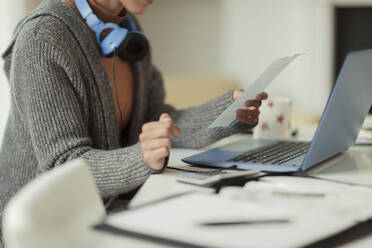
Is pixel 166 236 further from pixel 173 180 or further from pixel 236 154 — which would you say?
pixel 236 154

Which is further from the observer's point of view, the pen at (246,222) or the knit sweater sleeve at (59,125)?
the knit sweater sleeve at (59,125)

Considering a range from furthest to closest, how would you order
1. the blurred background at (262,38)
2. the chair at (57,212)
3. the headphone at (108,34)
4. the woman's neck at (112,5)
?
the blurred background at (262,38)
the woman's neck at (112,5)
the headphone at (108,34)
the chair at (57,212)

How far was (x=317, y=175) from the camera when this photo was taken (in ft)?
2.88

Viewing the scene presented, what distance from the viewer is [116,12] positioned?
4.22 feet

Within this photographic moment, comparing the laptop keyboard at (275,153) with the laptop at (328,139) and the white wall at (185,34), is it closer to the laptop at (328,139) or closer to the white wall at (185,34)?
the laptop at (328,139)

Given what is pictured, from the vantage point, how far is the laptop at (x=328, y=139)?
824 mm

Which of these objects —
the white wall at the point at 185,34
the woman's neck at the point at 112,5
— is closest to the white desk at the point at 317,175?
the woman's neck at the point at 112,5

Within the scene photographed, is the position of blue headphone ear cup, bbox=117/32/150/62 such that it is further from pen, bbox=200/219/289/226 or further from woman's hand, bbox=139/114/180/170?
pen, bbox=200/219/289/226

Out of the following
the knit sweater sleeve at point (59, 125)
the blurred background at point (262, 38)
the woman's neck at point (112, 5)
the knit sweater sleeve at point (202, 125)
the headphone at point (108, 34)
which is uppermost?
the woman's neck at point (112, 5)

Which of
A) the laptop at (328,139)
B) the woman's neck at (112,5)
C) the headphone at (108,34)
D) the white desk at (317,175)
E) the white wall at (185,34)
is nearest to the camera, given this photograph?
the white desk at (317,175)

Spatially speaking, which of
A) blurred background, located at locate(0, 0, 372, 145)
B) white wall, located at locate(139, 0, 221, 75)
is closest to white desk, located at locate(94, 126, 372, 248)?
blurred background, located at locate(0, 0, 372, 145)

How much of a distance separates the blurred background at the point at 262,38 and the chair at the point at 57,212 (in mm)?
2430

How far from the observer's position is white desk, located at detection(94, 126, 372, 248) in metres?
0.61

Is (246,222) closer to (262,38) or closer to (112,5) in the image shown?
(112,5)
